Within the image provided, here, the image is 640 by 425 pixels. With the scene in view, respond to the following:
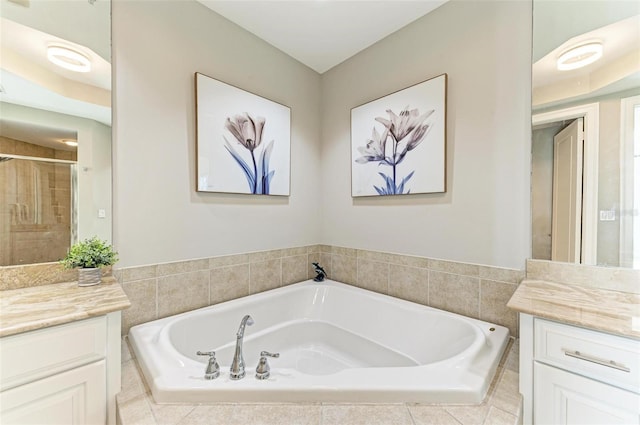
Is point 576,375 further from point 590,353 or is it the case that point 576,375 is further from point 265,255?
point 265,255

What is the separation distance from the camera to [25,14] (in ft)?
4.12

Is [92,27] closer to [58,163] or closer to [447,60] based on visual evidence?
[58,163]

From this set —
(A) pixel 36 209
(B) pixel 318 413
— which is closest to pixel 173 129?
(A) pixel 36 209

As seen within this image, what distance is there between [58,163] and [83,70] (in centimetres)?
51

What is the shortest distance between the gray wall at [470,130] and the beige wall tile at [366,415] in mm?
1090

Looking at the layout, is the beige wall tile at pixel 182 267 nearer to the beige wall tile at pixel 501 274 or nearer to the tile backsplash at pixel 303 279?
the tile backsplash at pixel 303 279

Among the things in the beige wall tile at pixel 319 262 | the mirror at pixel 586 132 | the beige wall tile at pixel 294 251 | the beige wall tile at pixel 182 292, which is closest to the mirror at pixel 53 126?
the beige wall tile at pixel 182 292

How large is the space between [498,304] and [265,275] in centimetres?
162

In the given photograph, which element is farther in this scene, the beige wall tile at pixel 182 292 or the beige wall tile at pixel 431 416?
the beige wall tile at pixel 182 292

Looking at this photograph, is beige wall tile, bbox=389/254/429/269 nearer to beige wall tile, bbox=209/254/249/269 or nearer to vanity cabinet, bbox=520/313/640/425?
vanity cabinet, bbox=520/313/640/425

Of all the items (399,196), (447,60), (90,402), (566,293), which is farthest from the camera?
(399,196)

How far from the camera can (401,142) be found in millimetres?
1985

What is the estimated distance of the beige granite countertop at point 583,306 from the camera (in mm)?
905

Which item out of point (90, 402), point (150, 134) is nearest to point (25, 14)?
point (150, 134)
